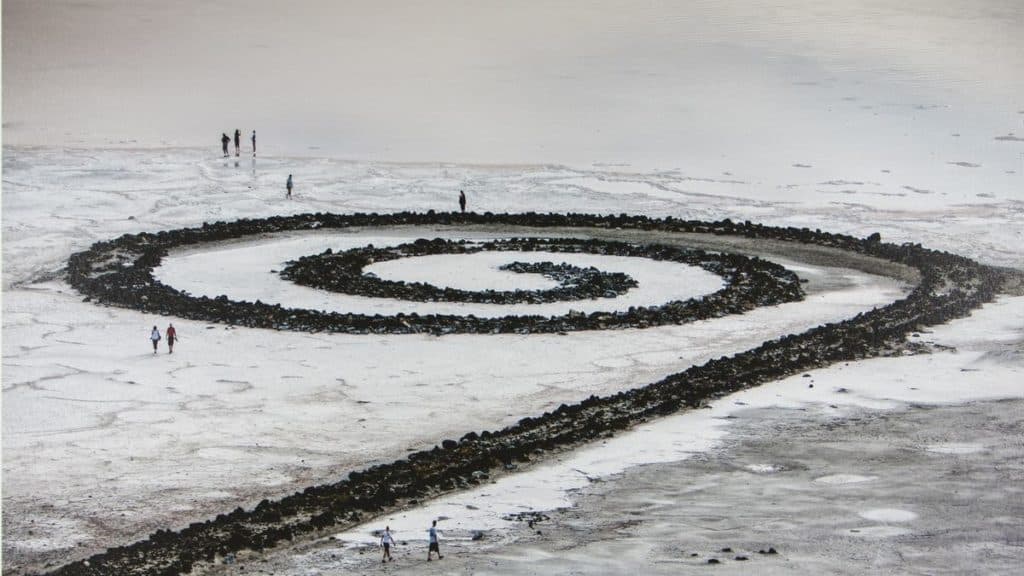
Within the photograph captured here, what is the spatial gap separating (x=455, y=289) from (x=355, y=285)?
2.66 metres

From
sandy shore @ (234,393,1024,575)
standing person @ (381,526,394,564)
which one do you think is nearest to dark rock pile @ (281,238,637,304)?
sandy shore @ (234,393,1024,575)

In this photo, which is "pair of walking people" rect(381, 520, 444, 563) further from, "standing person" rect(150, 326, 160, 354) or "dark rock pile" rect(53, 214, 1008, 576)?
"standing person" rect(150, 326, 160, 354)

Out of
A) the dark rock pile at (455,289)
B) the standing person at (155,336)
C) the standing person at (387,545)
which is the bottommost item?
the standing person at (387,545)

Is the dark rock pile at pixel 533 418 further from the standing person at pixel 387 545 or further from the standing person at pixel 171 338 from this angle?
the standing person at pixel 171 338

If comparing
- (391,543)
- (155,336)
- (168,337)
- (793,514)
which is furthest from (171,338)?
(793,514)

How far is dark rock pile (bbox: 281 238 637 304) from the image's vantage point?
132 ft

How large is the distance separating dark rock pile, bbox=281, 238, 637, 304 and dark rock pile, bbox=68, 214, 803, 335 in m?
0.06

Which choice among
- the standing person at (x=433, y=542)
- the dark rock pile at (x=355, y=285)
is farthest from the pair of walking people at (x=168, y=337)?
the standing person at (x=433, y=542)

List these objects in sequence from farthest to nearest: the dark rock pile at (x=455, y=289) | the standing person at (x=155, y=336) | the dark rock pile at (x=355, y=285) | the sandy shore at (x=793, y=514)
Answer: the dark rock pile at (x=455, y=289)
the dark rock pile at (x=355, y=285)
the standing person at (x=155, y=336)
the sandy shore at (x=793, y=514)

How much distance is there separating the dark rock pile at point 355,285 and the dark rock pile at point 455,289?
0.06 m

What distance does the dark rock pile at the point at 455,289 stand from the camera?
1590 inches

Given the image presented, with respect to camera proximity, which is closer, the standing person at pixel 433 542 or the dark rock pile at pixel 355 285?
the standing person at pixel 433 542

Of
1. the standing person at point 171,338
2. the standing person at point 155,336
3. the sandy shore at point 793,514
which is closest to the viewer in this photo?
the sandy shore at point 793,514

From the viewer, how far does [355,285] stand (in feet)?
135
